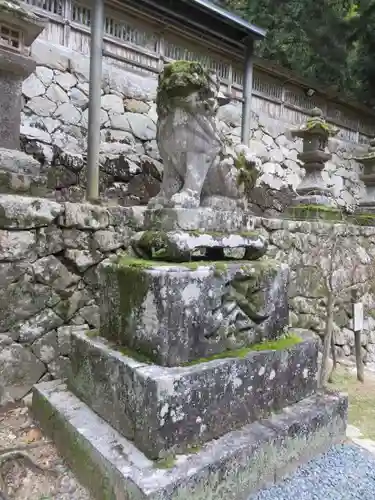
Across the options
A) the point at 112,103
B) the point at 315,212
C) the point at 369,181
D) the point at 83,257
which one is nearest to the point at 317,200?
the point at 315,212

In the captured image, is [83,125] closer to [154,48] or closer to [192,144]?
[154,48]

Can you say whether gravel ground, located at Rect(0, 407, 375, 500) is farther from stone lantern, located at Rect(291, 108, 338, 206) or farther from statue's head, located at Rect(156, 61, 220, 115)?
stone lantern, located at Rect(291, 108, 338, 206)

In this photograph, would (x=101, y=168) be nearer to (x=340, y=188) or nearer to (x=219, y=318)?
(x=219, y=318)

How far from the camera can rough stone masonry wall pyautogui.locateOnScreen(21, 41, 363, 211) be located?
578 cm

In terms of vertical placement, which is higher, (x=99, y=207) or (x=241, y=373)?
(x=99, y=207)

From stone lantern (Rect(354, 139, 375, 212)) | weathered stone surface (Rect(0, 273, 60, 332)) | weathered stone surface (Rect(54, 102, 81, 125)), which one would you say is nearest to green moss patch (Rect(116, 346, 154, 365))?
weathered stone surface (Rect(0, 273, 60, 332))

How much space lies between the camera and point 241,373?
1823 millimetres

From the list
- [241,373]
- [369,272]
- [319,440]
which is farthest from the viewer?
[369,272]

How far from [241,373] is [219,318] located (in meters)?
0.28

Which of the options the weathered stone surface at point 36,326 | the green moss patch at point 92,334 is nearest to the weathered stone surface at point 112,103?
the weathered stone surface at point 36,326

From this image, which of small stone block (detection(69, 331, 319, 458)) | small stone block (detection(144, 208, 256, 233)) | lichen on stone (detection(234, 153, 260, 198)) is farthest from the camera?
lichen on stone (detection(234, 153, 260, 198))

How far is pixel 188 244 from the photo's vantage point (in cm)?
190

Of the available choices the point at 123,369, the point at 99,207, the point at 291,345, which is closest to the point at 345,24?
the point at 99,207

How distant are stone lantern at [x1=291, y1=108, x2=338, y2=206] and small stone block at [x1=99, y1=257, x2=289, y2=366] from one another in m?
3.62
